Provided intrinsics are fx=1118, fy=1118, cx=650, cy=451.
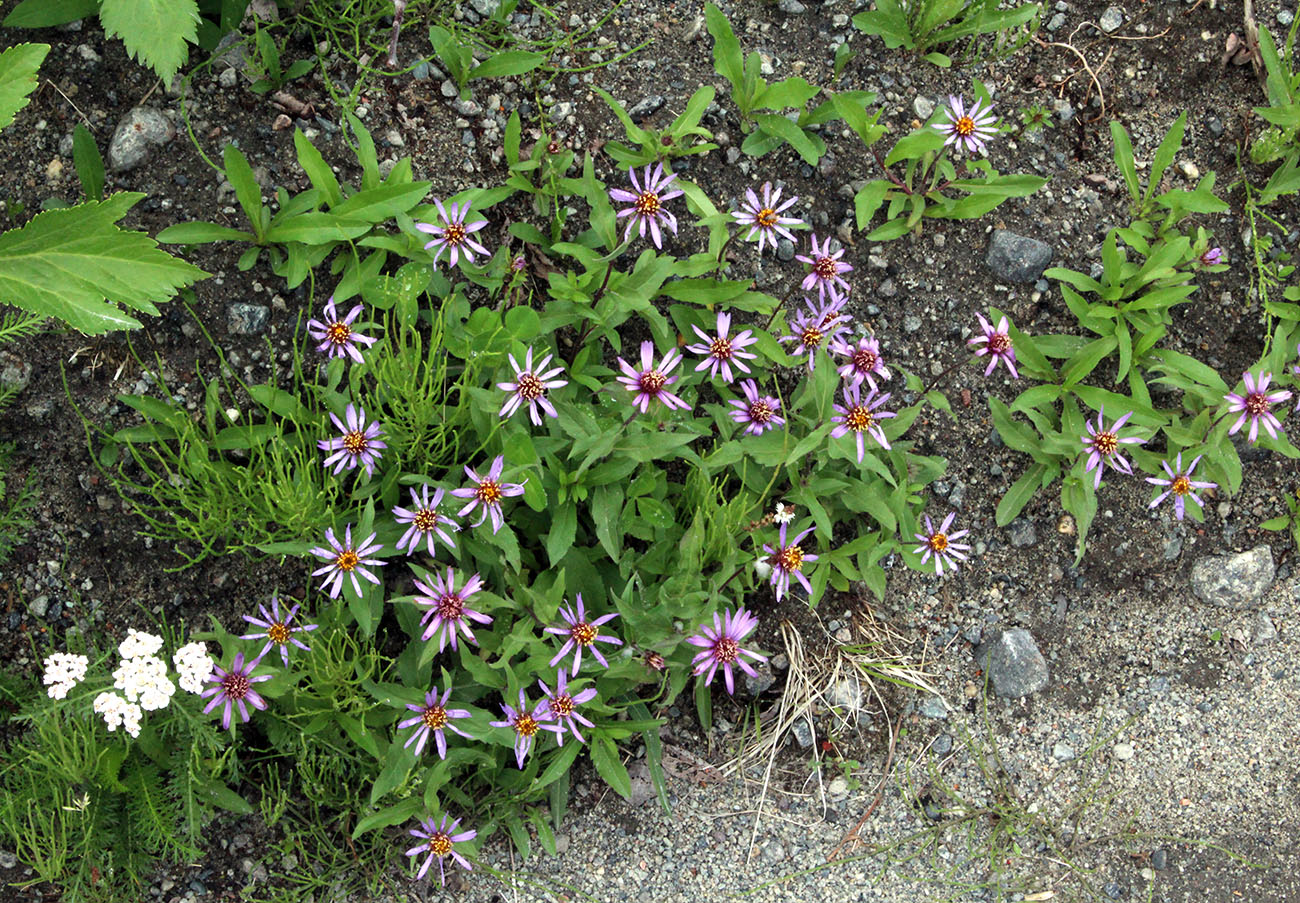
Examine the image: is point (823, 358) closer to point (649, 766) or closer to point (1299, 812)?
point (649, 766)

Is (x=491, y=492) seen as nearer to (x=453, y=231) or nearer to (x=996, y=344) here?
(x=453, y=231)

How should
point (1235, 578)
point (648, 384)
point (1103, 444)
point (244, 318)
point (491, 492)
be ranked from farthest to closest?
point (1235, 578) < point (1103, 444) < point (244, 318) < point (648, 384) < point (491, 492)

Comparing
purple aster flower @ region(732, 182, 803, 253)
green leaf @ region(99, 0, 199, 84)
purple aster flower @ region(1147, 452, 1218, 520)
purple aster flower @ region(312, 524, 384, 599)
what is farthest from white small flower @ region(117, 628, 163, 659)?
purple aster flower @ region(1147, 452, 1218, 520)

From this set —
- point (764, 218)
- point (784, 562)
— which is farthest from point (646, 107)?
point (784, 562)

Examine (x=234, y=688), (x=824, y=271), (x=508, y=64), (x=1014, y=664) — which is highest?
(x=508, y=64)

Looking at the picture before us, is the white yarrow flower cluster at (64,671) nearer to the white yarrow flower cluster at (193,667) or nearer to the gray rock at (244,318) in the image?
the white yarrow flower cluster at (193,667)

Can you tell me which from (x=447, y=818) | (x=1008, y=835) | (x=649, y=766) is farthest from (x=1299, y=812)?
(x=447, y=818)
